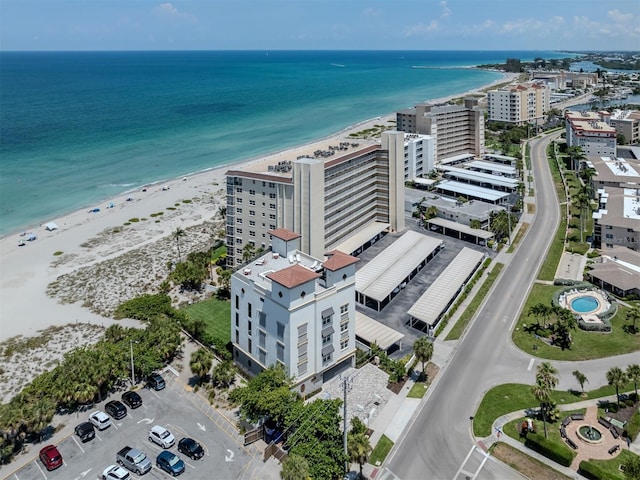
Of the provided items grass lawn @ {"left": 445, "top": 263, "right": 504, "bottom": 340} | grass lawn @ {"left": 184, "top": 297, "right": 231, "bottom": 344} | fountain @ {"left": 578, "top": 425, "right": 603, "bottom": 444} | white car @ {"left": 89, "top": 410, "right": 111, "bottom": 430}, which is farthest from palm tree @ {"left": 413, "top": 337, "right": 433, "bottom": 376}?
white car @ {"left": 89, "top": 410, "right": 111, "bottom": 430}

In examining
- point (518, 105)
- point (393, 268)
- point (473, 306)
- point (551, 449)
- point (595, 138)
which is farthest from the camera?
point (518, 105)

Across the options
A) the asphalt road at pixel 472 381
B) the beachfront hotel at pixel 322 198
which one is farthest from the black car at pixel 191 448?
the beachfront hotel at pixel 322 198

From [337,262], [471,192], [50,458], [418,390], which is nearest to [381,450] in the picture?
[418,390]

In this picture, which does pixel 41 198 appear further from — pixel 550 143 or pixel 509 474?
pixel 550 143

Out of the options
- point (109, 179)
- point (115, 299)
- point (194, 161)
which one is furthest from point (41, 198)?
point (115, 299)

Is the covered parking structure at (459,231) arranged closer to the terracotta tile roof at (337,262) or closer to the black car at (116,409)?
the terracotta tile roof at (337,262)

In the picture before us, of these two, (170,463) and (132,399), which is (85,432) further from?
(170,463)
